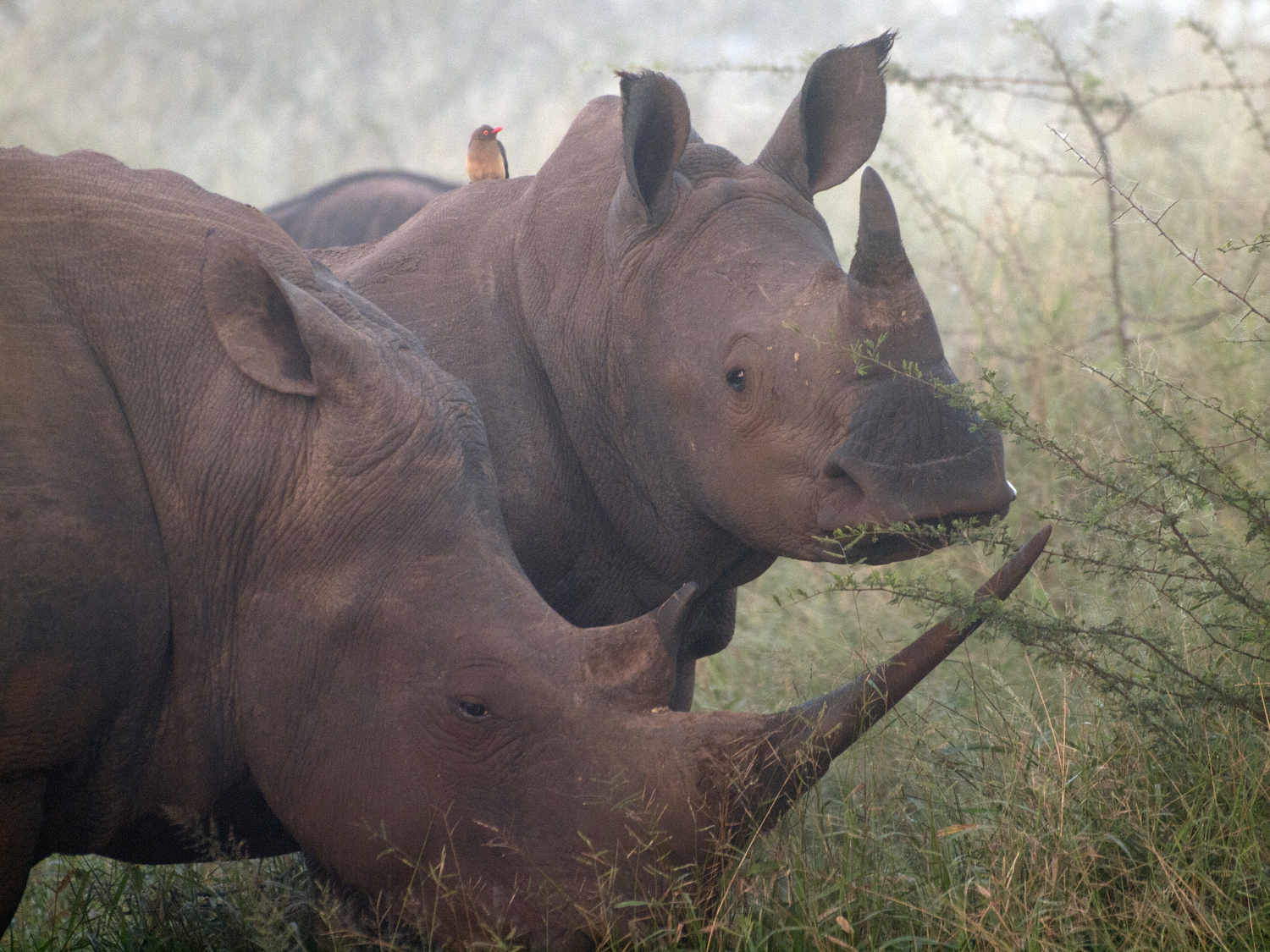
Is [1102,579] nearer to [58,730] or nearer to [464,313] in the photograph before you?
[464,313]

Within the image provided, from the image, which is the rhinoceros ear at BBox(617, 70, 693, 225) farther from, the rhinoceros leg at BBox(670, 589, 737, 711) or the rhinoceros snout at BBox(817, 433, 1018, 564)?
the rhinoceros leg at BBox(670, 589, 737, 711)

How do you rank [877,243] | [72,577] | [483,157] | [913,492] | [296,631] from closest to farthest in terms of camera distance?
[72,577] < [296,631] < [913,492] < [877,243] < [483,157]

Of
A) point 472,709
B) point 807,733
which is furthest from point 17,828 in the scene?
point 807,733

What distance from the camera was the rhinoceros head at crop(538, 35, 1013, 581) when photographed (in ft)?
10.3

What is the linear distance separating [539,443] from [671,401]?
0.39 meters

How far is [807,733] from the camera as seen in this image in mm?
2842

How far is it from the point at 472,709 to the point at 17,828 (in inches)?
36.2

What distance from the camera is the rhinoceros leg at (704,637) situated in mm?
4090

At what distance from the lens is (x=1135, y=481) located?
333cm

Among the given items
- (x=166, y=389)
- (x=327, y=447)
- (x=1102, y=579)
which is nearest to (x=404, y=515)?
(x=327, y=447)

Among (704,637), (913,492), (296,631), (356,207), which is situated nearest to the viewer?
(296,631)

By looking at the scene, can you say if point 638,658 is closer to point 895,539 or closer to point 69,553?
point 895,539

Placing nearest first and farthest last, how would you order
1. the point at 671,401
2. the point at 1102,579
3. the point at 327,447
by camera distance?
the point at 327,447, the point at 671,401, the point at 1102,579

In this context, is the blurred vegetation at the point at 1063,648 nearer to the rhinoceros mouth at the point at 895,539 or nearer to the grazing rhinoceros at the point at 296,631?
the rhinoceros mouth at the point at 895,539
